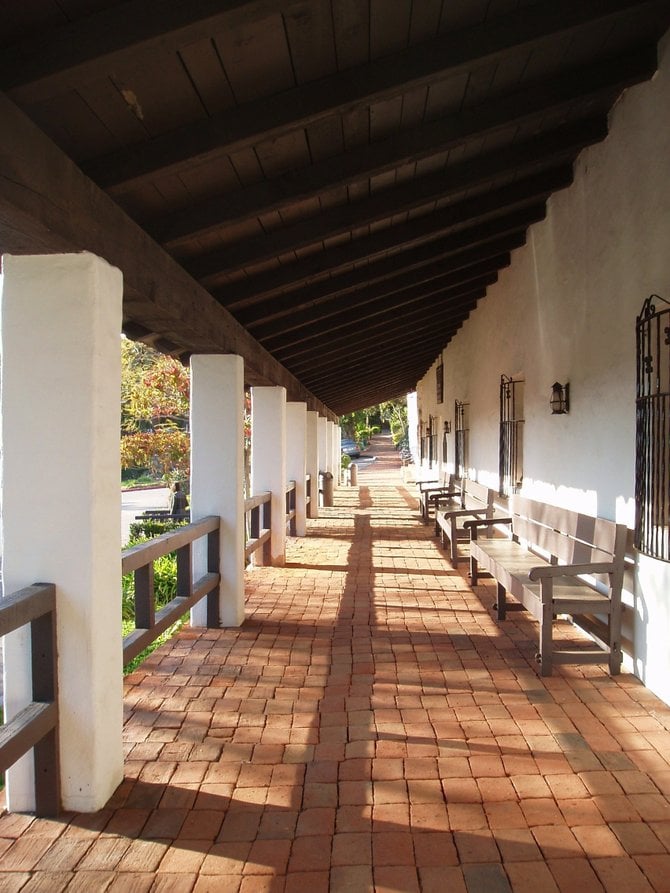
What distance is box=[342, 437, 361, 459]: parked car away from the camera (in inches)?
1782

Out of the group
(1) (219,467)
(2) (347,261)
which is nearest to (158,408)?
(1) (219,467)

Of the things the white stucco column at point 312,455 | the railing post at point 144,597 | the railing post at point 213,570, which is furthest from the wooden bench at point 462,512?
the railing post at point 144,597

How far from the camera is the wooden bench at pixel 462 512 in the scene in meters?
7.97

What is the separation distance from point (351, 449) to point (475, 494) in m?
36.5

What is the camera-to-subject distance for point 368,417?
183ft

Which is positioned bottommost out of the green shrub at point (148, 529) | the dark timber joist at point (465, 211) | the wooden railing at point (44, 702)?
the green shrub at point (148, 529)

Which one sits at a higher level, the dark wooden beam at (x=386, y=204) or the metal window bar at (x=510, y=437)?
the dark wooden beam at (x=386, y=204)

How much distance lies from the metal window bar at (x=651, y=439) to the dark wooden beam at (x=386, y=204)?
124 cm

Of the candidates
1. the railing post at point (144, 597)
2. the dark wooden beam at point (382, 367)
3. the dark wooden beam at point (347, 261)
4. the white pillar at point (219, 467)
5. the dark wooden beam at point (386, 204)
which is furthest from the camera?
the dark wooden beam at point (382, 367)

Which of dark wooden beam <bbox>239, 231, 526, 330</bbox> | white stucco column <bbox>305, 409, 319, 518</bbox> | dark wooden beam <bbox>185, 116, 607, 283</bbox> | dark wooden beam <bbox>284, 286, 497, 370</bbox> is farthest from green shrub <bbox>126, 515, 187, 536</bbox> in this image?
dark wooden beam <bbox>185, 116, 607, 283</bbox>

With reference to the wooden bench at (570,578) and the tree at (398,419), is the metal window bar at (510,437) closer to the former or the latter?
the wooden bench at (570,578)

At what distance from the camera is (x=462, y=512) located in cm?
805

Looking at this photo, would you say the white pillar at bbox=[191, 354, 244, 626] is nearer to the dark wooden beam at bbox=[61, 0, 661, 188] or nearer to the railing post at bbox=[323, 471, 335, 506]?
the dark wooden beam at bbox=[61, 0, 661, 188]

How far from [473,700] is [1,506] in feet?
8.50
